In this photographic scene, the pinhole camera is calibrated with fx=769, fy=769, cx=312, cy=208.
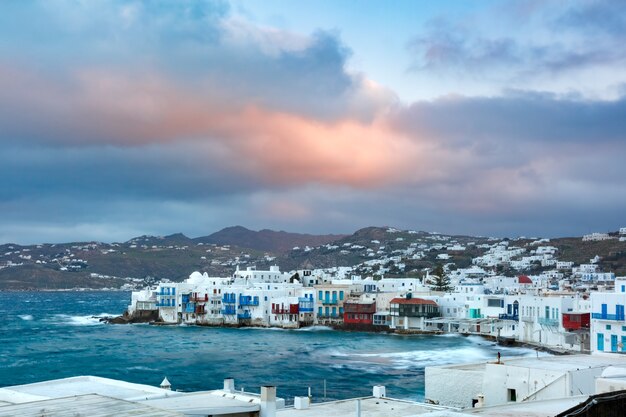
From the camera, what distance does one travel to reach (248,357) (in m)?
58.5

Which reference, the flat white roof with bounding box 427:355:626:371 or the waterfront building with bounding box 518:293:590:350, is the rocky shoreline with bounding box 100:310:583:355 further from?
the flat white roof with bounding box 427:355:626:371

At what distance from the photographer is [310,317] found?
9138 cm

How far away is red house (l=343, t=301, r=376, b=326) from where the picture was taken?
86812 mm

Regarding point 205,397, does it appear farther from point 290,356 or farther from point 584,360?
point 290,356

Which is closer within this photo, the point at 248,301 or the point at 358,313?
the point at 358,313

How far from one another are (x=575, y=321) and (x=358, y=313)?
107ft

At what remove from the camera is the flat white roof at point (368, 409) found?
57.9 ft

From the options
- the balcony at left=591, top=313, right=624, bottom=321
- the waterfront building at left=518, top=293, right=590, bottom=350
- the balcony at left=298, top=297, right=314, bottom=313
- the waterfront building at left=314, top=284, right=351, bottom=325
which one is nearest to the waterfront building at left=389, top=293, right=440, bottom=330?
the waterfront building at left=314, top=284, right=351, bottom=325

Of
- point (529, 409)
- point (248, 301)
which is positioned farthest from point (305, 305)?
point (529, 409)

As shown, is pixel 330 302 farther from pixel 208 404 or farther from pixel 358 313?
pixel 208 404

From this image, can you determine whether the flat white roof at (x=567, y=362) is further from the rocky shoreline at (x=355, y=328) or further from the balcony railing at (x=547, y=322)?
the balcony railing at (x=547, y=322)

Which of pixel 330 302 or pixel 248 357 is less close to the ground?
pixel 330 302

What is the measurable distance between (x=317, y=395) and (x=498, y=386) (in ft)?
56.1

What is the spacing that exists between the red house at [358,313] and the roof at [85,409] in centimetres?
7516
